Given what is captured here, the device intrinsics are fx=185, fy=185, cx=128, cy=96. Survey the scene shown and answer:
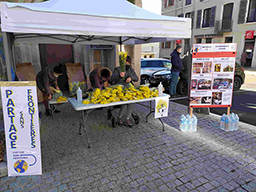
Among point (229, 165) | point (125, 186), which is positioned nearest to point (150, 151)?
point (125, 186)

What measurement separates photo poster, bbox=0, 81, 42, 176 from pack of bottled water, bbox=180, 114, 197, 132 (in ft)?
10.0

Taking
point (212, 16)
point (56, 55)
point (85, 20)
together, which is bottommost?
point (56, 55)

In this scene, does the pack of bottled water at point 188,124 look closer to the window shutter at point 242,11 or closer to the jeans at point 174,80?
the jeans at point 174,80

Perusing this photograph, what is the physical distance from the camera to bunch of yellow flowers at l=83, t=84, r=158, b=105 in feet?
12.4

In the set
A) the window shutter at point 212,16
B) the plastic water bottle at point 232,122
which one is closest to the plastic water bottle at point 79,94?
the plastic water bottle at point 232,122

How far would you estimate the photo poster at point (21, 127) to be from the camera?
2.58 metres

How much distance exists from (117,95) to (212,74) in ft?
7.71

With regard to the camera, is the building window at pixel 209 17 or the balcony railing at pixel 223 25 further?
the building window at pixel 209 17

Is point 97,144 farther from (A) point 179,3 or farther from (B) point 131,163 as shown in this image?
(A) point 179,3

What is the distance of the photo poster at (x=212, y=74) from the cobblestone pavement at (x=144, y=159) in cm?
73

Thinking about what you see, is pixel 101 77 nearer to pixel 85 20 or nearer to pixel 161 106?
pixel 161 106

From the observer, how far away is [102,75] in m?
5.26

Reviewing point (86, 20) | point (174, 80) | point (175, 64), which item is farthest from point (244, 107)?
point (86, 20)

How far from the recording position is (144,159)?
128 inches
